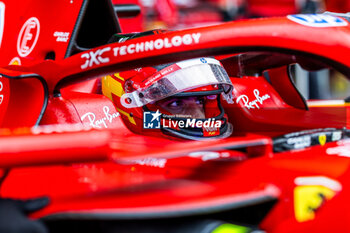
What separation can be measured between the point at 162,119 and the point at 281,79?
32.4 inches

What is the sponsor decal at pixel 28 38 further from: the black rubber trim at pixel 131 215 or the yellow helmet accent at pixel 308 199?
the yellow helmet accent at pixel 308 199

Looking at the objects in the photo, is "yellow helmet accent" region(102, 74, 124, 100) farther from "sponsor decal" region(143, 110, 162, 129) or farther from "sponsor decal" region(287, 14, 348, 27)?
"sponsor decal" region(287, 14, 348, 27)

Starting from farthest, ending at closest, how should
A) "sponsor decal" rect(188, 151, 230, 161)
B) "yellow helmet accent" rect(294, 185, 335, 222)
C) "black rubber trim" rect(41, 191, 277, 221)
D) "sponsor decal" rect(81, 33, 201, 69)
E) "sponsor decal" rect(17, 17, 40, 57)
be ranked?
"sponsor decal" rect(17, 17, 40, 57) → "sponsor decal" rect(188, 151, 230, 161) → "sponsor decal" rect(81, 33, 201, 69) → "yellow helmet accent" rect(294, 185, 335, 222) → "black rubber trim" rect(41, 191, 277, 221)

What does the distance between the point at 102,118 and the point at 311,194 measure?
2.55 ft

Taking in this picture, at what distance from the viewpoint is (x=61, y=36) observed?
193cm

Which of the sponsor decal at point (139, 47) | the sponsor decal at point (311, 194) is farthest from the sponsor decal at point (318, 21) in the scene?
the sponsor decal at point (311, 194)

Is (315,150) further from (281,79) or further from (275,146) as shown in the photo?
(281,79)

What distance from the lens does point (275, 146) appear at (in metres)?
1.30

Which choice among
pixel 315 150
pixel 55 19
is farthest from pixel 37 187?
pixel 55 19

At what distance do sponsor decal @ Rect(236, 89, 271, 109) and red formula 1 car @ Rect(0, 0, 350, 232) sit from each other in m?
0.35

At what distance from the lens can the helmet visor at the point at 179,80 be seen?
1588mm

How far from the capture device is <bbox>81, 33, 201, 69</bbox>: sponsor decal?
4.01 ft

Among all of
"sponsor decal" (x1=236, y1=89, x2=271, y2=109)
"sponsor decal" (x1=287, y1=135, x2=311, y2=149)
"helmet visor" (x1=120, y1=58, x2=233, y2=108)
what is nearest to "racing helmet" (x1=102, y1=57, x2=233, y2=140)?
"helmet visor" (x1=120, y1=58, x2=233, y2=108)

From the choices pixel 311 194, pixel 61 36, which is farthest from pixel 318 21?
pixel 61 36
